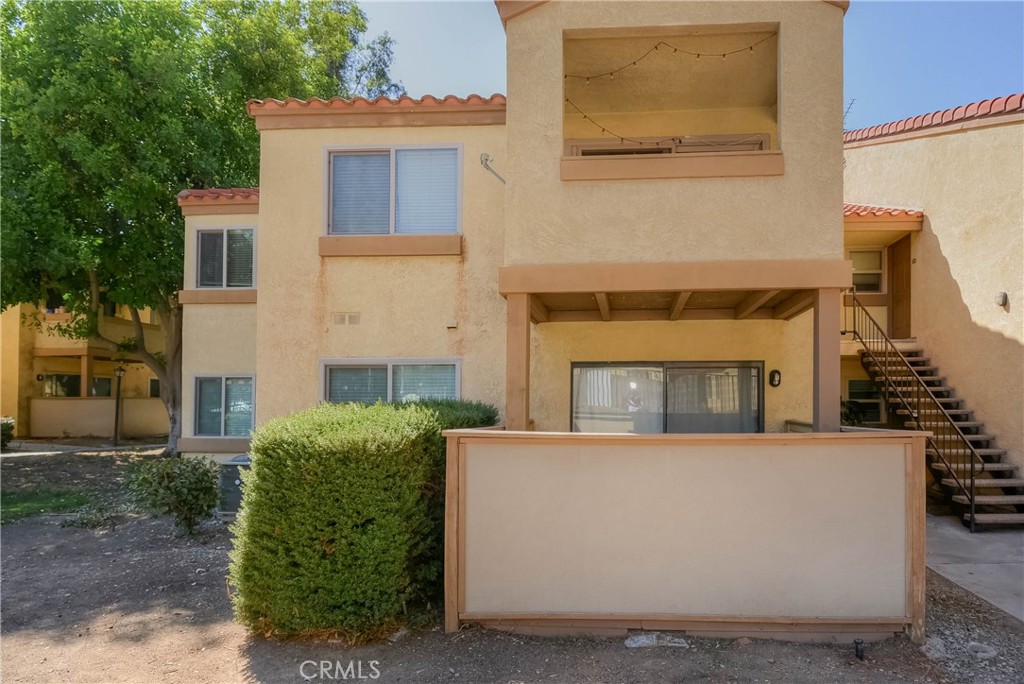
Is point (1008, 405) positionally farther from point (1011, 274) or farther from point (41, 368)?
point (41, 368)

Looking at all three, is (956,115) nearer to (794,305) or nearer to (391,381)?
(794,305)

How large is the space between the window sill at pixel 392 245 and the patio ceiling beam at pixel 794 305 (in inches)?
161

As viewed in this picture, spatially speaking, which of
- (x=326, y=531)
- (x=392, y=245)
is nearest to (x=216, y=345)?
(x=392, y=245)

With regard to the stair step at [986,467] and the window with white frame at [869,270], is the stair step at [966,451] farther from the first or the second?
the window with white frame at [869,270]

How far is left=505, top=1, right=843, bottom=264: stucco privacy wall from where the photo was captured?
20.0 ft

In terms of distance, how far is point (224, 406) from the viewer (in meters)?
10.0

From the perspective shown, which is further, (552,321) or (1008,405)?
(1008,405)

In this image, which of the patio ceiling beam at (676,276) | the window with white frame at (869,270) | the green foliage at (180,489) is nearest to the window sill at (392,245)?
the patio ceiling beam at (676,276)

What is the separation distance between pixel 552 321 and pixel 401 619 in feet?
14.2

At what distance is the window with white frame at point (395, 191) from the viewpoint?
323 inches

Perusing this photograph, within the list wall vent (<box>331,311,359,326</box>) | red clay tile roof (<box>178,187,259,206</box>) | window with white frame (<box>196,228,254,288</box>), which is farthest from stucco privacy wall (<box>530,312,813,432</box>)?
red clay tile roof (<box>178,187,259,206</box>)

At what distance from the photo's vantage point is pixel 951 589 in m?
6.13

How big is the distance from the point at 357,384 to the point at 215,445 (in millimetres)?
3117

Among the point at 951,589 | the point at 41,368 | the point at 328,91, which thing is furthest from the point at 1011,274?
the point at 41,368
